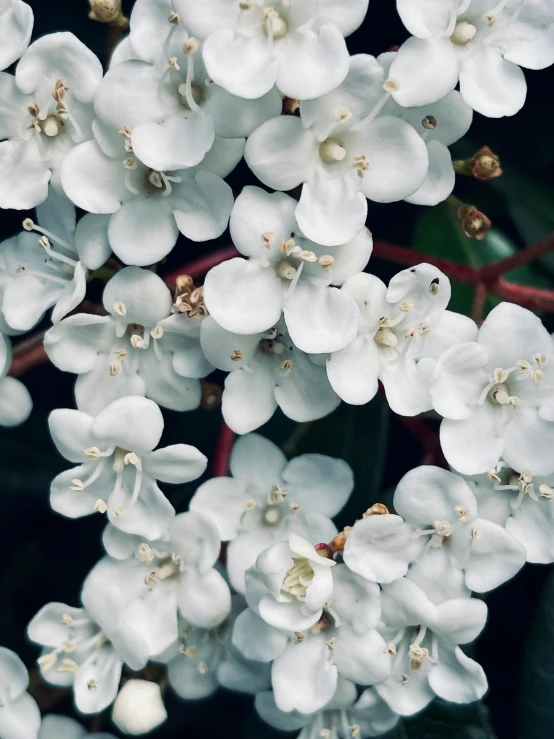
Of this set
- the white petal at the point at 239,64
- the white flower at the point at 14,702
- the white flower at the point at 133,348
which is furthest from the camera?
the white flower at the point at 14,702

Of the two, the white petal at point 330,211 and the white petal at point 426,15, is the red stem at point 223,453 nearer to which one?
the white petal at point 330,211

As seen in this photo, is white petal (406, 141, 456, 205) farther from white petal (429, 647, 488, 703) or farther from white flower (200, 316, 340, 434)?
white petal (429, 647, 488, 703)

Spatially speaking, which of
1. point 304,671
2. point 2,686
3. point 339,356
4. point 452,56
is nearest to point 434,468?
point 339,356

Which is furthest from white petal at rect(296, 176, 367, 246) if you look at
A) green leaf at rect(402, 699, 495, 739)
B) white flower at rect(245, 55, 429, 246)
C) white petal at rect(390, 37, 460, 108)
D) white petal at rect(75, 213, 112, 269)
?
green leaf at rect(402, 699, 495, 739)

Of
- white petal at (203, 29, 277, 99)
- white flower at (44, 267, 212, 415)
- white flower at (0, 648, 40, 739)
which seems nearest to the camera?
white petal at (203, 29, 277, 99)

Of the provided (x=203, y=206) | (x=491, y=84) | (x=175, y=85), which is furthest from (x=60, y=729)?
(x=491, y=84)

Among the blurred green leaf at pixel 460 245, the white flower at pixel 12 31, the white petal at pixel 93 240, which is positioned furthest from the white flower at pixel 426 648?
the white flower at pixel 12 31

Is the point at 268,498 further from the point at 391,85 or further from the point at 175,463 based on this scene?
the point at 391,85
